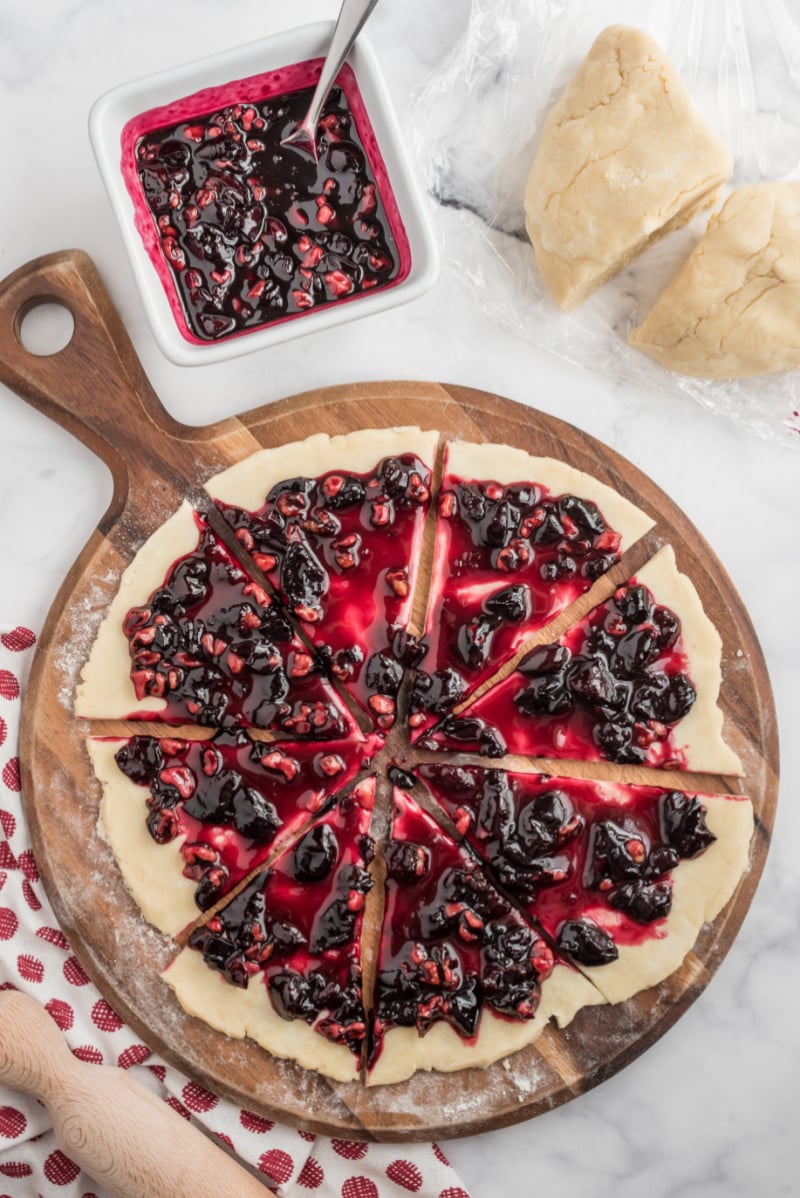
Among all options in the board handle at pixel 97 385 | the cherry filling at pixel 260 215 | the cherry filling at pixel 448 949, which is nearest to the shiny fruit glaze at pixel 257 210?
the cherry filling at pixel 260 215

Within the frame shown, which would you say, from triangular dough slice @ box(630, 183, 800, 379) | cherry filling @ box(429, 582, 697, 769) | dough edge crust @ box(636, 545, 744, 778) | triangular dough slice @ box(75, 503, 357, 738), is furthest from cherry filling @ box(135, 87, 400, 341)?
dough edge crust @ box(636, 545, 744, 778)

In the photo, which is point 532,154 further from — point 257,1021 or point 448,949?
point 257,1021

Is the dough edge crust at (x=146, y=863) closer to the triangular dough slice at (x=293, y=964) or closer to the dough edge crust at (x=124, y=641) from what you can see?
the triangular dough slice at (x=293, y=964)

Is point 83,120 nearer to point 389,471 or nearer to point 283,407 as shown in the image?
point 283,407

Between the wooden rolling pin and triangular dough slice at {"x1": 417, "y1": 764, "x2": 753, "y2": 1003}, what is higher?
triangular dough slice at {"x1": 417, "y1": 764, "x2": 753, "y2": 1003}

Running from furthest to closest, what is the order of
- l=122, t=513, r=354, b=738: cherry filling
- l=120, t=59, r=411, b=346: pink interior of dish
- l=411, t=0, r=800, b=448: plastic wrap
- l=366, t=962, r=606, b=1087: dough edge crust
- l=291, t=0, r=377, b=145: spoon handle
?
1. l=411, t=0, r=800, b=448: plastic wrap
2. l=122, t=513, r=354, b=738: cherry filling
3. l=366, t=962, r=606, b=1087: dough edge crust
4. l=120, t=59, r=411, b=346: pink interior of dish
5. l=291, t=0, r=377, b=145: spoon handle

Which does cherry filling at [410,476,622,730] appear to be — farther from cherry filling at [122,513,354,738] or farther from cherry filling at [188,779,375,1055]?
cherry filling at [188,779,375,1055]
